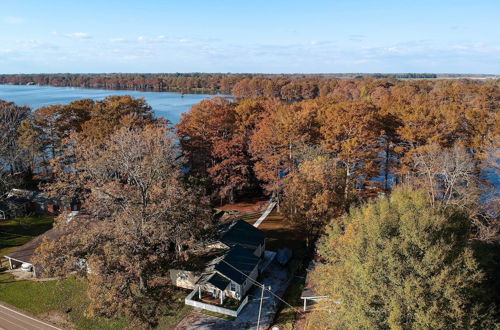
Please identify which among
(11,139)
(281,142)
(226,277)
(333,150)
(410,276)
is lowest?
(226,277)

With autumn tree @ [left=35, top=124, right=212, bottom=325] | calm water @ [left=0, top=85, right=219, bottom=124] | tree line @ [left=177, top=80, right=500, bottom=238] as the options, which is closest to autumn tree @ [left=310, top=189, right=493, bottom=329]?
autumn tree @ [left=35, top=124, right=212, bottom=325]

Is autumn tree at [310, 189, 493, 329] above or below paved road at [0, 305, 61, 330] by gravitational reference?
above

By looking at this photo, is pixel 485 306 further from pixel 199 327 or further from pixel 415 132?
pixel 415 132

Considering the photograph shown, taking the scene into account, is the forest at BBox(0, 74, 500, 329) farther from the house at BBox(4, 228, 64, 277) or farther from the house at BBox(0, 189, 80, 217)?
the house at BBox(4, 228, 64, 277)

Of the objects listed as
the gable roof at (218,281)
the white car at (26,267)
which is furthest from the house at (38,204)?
the gable roof at (218,281)

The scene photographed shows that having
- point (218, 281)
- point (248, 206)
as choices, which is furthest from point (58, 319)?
point (248, 206)

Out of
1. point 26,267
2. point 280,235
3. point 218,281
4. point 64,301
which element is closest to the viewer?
point 218,281

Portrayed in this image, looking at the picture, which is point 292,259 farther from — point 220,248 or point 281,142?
point 281,142
